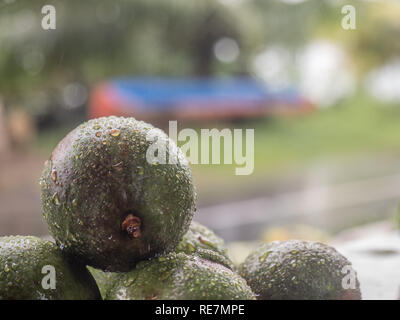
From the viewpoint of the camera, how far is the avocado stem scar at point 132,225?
0.86m

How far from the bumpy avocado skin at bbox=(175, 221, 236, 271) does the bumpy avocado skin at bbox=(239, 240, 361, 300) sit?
7 cm

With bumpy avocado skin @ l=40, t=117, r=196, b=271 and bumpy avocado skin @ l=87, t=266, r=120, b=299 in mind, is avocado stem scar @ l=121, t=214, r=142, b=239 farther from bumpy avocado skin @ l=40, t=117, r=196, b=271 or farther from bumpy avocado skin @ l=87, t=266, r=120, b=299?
bumpy avocado skin @ l=87, t=266, r=120, b=299

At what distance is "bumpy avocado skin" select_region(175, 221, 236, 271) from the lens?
101 centimetres

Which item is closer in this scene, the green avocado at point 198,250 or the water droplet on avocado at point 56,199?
the water droplet on avocado at point 56,199

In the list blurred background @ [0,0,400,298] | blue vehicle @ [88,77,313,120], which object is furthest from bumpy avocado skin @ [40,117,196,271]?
blue vehicle @ [88,77,313,120]

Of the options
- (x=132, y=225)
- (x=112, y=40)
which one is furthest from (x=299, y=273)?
(x=112, y=40)

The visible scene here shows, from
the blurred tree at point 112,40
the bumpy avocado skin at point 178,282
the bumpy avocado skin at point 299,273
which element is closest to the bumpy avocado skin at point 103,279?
the bumpy avocado skin at point 178,282

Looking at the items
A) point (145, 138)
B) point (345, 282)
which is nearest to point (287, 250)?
point (345, 282)

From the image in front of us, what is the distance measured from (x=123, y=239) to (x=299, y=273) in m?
0.35

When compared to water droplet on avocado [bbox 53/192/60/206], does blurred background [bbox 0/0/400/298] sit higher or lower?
higher

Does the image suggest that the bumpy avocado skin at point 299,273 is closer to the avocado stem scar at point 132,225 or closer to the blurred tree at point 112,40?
the avocado stem scar at point 132,225

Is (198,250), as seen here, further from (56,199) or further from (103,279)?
(56,199)

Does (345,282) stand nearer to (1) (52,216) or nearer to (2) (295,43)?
(1) (52,216)
